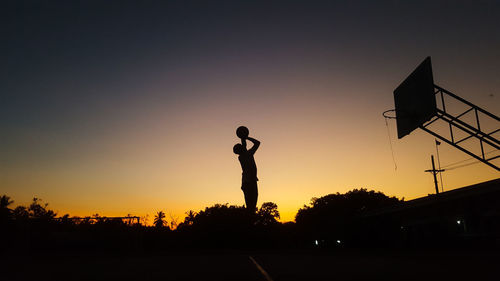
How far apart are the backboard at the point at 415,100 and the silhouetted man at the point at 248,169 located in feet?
31.8

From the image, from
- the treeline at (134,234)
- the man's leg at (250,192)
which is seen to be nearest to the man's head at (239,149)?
the man's leg at (250,192)

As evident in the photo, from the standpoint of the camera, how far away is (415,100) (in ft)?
53.6

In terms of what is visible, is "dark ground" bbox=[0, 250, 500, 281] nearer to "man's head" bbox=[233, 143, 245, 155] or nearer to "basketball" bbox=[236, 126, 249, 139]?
"man's head" bbox=[233, 143, 245, 155]

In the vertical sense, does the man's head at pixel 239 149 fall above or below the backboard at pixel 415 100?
below

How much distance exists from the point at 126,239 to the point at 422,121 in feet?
47.4

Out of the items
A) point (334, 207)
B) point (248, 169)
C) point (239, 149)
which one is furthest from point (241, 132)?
point (334, 207)

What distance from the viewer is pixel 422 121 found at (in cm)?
1591

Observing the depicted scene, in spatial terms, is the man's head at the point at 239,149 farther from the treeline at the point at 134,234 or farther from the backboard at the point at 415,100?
the backboard at the point at 415,100

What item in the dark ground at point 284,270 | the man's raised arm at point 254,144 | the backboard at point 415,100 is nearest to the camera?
the dark ground at point 284,270

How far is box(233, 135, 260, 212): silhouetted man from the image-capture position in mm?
8992

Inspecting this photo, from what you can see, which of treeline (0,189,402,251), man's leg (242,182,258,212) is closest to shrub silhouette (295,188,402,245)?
treeline (0,189,402,251)

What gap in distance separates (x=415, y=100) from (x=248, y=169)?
10869 mm

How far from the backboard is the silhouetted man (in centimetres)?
969

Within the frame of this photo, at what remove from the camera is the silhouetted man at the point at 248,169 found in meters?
8.99
